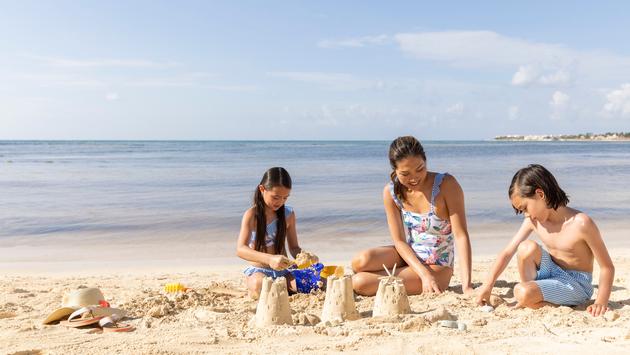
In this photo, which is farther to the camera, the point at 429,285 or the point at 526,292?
the point at 429,285

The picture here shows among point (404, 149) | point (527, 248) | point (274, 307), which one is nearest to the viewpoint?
point (274, 307)

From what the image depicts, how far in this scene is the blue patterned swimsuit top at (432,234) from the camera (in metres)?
4.84

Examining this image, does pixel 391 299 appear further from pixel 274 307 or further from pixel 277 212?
pixel 277 212

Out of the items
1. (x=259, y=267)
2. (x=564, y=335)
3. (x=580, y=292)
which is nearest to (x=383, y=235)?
(x=259, y=267)

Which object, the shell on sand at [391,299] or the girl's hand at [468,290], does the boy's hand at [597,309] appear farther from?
the shell on sand at [391,299]

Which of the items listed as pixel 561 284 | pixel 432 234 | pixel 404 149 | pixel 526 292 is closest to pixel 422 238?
pixel 432 234

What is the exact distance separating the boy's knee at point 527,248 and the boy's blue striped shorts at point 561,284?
0.13 metres

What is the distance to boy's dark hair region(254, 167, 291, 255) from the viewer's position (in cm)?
461

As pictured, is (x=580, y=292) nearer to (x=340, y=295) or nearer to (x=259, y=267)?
(x=340, y=295)

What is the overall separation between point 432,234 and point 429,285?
1.47 feet

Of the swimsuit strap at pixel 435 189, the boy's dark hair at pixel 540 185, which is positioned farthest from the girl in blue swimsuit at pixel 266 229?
the boy's dark hair at pixel 540 185

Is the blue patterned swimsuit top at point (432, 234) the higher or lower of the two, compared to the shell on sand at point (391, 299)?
higher

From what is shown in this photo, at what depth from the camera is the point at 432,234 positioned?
4.87m

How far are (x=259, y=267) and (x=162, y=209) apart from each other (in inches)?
246
